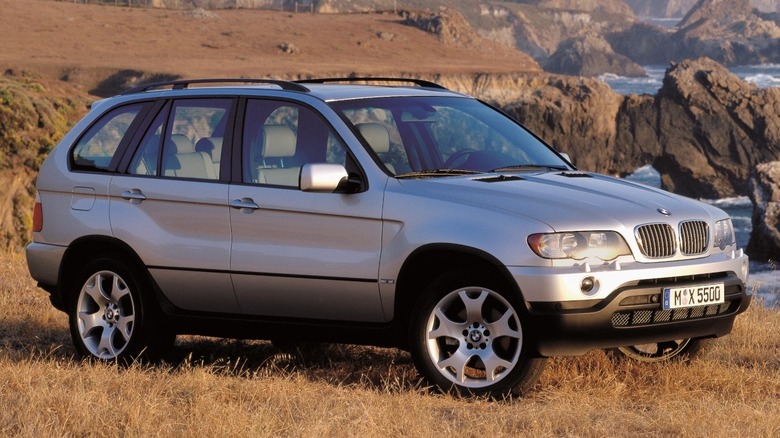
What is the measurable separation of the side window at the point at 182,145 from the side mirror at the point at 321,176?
0.86 m

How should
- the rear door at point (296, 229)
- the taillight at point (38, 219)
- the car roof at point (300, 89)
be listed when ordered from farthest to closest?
the taillight at point (38, 219) → the car roof at point (300, 89) → the rear door at point (296, 229)

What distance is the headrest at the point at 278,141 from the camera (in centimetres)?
693

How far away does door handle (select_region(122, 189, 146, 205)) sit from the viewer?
23.8 feet

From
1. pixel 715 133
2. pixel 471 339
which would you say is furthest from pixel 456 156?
pixel 715 133

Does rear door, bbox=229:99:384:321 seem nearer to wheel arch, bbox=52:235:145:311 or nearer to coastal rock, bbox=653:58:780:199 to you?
wheel arch, bbox=52:235:145:311

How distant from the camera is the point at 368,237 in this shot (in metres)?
6.39

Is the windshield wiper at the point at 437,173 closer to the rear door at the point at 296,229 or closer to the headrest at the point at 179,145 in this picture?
the rear door at the point at 296,229

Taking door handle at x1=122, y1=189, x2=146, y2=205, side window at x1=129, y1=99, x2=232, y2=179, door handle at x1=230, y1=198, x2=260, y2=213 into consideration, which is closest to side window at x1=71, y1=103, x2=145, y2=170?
side window at x1=129, y1=99, x2=232, y2=179

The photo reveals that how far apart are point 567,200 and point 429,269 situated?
0.77 meters

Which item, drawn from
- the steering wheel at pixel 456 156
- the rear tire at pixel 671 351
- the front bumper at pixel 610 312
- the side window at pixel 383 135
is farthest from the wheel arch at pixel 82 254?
the rear tire at pixel 671 351

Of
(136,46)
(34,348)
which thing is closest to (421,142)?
(34,348)

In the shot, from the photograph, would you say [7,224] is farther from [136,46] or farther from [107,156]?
[136,46]

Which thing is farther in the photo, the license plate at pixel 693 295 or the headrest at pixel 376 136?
the headrest at pixel 376 136

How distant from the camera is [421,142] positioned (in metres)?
6.83
